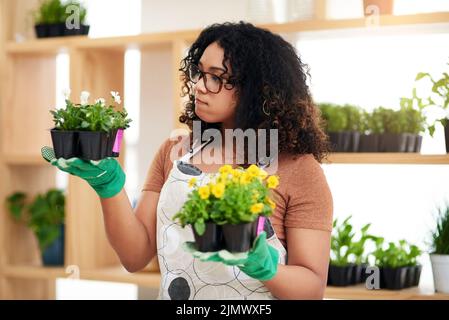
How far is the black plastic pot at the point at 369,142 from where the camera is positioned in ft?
8.40

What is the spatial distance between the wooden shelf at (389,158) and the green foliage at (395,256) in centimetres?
29

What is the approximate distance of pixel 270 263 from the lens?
1471 millimetres

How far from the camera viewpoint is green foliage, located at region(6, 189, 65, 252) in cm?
306

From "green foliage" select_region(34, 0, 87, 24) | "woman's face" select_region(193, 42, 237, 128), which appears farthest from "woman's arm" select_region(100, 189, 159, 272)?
"green foliage" select_region(34, 0, 87, 24)

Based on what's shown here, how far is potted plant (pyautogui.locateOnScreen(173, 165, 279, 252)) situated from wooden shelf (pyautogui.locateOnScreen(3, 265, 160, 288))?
4.59 feet

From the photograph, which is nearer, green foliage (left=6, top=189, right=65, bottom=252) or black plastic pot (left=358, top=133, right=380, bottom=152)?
black plastic pot (left=358, top=133, right=380, bottom=152)

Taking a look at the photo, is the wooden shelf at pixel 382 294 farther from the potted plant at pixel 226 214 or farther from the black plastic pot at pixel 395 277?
the potted plant at pixel 226 214

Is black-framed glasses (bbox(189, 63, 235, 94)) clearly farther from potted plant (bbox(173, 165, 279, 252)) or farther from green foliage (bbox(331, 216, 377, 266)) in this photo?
green foliage (bbox(331, 216, 377, 266))

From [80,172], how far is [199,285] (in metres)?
0.41

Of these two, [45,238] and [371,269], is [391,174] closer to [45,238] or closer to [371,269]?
[371,269]

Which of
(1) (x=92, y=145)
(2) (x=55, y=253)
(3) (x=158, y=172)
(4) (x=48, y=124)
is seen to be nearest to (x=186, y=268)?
(3) (x=158, y=172)

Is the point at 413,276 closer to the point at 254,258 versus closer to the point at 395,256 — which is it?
the point at 395,256

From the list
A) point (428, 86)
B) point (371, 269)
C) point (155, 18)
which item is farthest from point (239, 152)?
point (155, 18)

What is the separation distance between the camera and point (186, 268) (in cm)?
177
